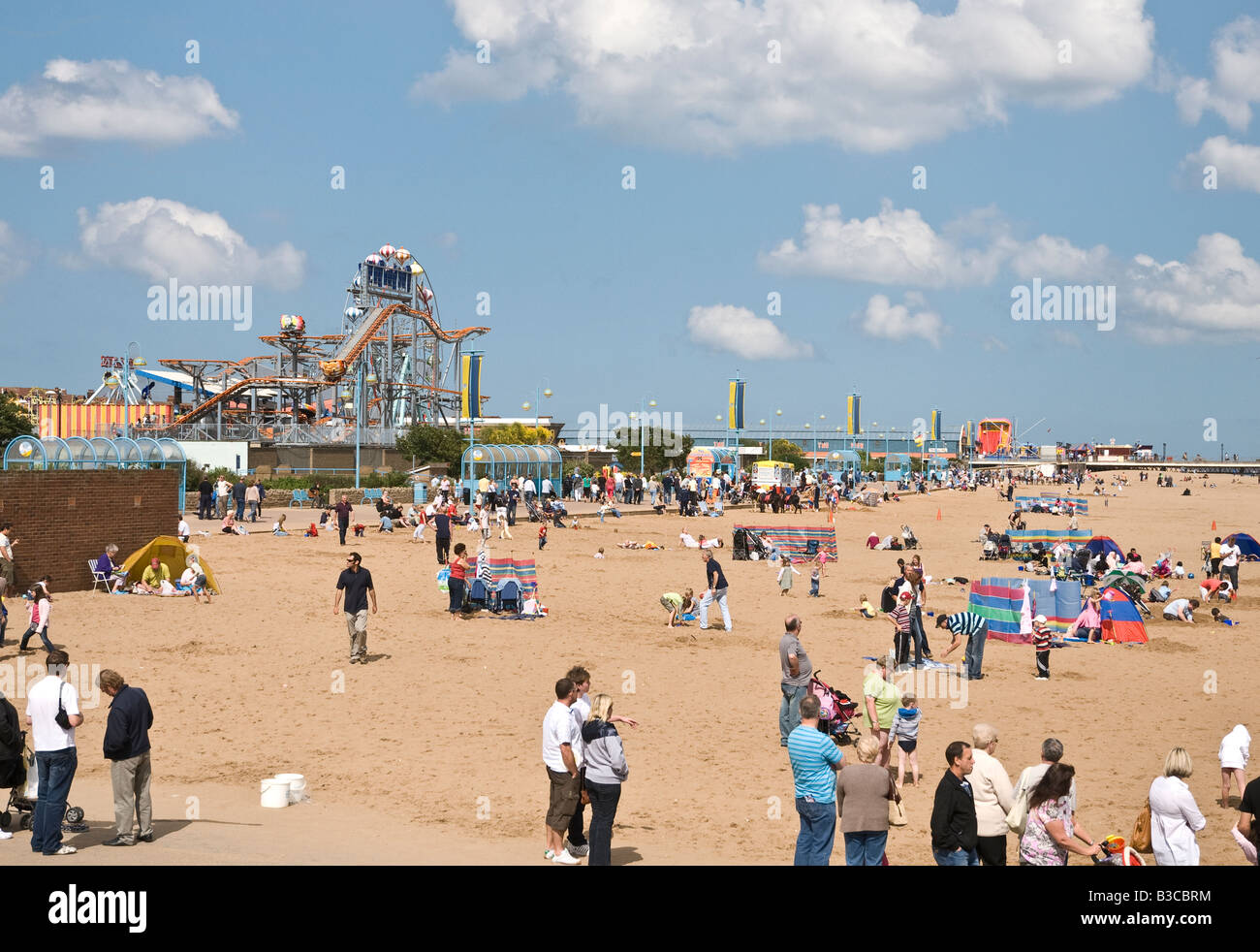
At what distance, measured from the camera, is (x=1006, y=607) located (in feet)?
60.5

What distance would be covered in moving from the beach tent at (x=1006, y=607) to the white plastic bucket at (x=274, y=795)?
12122 mm

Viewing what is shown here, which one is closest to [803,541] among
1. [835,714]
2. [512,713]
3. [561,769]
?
[512,713]

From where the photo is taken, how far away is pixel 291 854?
784 cm

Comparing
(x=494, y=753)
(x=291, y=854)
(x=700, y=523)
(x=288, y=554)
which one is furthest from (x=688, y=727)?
(x=700, y=523)

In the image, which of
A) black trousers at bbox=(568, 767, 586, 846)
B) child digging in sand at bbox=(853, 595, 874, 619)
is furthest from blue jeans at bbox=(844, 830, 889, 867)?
child digging in sand at bbox=(853, 595, 874, 619)

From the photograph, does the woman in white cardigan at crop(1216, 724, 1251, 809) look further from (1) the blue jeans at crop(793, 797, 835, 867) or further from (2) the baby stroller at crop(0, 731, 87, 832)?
(2) the baby stroller at crop(0, 731, 87, 832)

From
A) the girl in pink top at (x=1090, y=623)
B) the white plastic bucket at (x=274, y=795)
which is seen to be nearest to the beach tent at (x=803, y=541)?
the girl in pink top at (x=1090, y=623)

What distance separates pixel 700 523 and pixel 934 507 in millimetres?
23774

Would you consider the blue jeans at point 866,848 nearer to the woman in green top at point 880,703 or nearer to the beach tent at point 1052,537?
the woman in green top at point 880,703

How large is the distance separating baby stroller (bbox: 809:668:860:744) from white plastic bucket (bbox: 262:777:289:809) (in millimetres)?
4993

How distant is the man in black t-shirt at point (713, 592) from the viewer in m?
18.1

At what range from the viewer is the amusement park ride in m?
63.2
